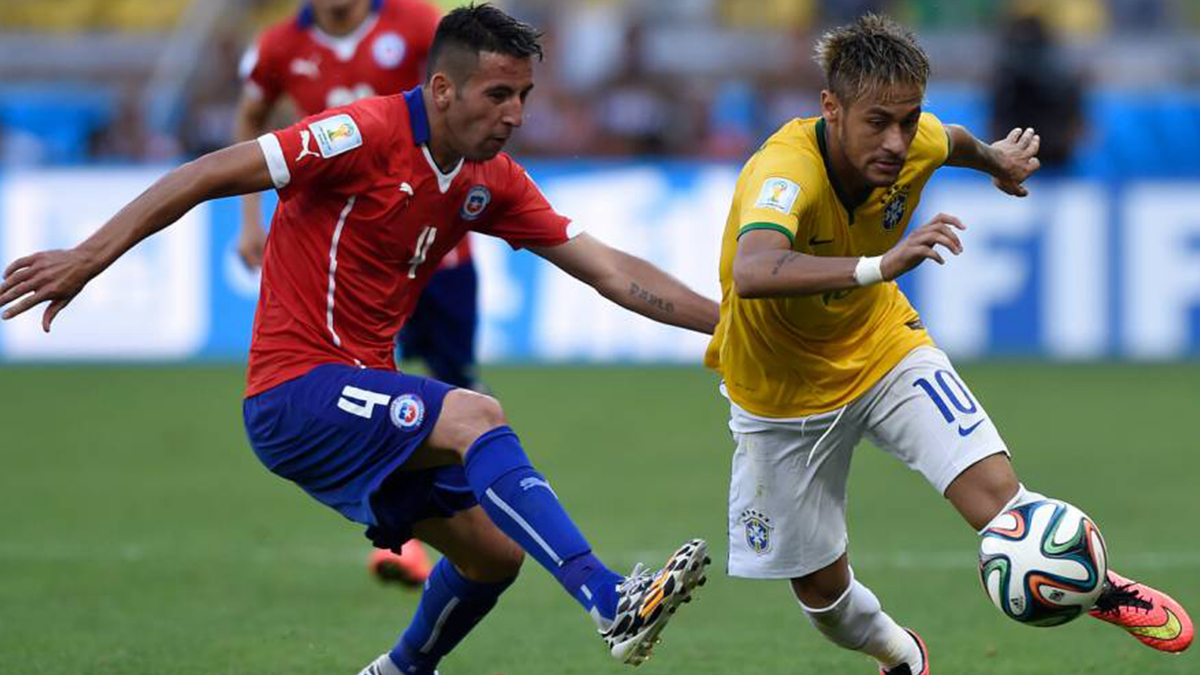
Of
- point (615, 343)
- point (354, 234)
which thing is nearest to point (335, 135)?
point (354, 234)

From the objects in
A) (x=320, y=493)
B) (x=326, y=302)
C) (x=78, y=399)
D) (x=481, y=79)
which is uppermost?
(x=481, y=79)

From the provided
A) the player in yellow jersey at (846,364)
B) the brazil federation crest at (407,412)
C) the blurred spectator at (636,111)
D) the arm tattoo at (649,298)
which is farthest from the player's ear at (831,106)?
the blurred spectator at (636,111)

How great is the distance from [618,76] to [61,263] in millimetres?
13299

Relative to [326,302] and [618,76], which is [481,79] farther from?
[618,76]

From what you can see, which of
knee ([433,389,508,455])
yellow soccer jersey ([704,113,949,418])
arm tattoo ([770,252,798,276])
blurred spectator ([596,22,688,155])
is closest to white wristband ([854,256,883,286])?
arm tattoo ([770,252,798,276])

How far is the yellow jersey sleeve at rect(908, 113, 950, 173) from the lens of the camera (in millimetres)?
6188

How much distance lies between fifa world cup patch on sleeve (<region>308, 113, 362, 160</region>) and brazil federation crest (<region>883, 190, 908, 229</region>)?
1672 millimetres

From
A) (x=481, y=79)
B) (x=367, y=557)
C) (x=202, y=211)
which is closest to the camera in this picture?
(x=481, y=79)

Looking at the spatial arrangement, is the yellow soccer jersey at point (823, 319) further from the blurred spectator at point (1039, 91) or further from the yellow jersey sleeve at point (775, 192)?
the blurred spectator at point (1039, 91)

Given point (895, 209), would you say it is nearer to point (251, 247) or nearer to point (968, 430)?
point (968, 430)

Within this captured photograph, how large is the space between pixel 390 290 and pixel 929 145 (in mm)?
1791

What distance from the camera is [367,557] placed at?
30.9 ft

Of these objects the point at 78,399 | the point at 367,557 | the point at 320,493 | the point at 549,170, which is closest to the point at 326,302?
the point at 320,493

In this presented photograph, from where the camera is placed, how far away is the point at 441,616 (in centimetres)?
632
